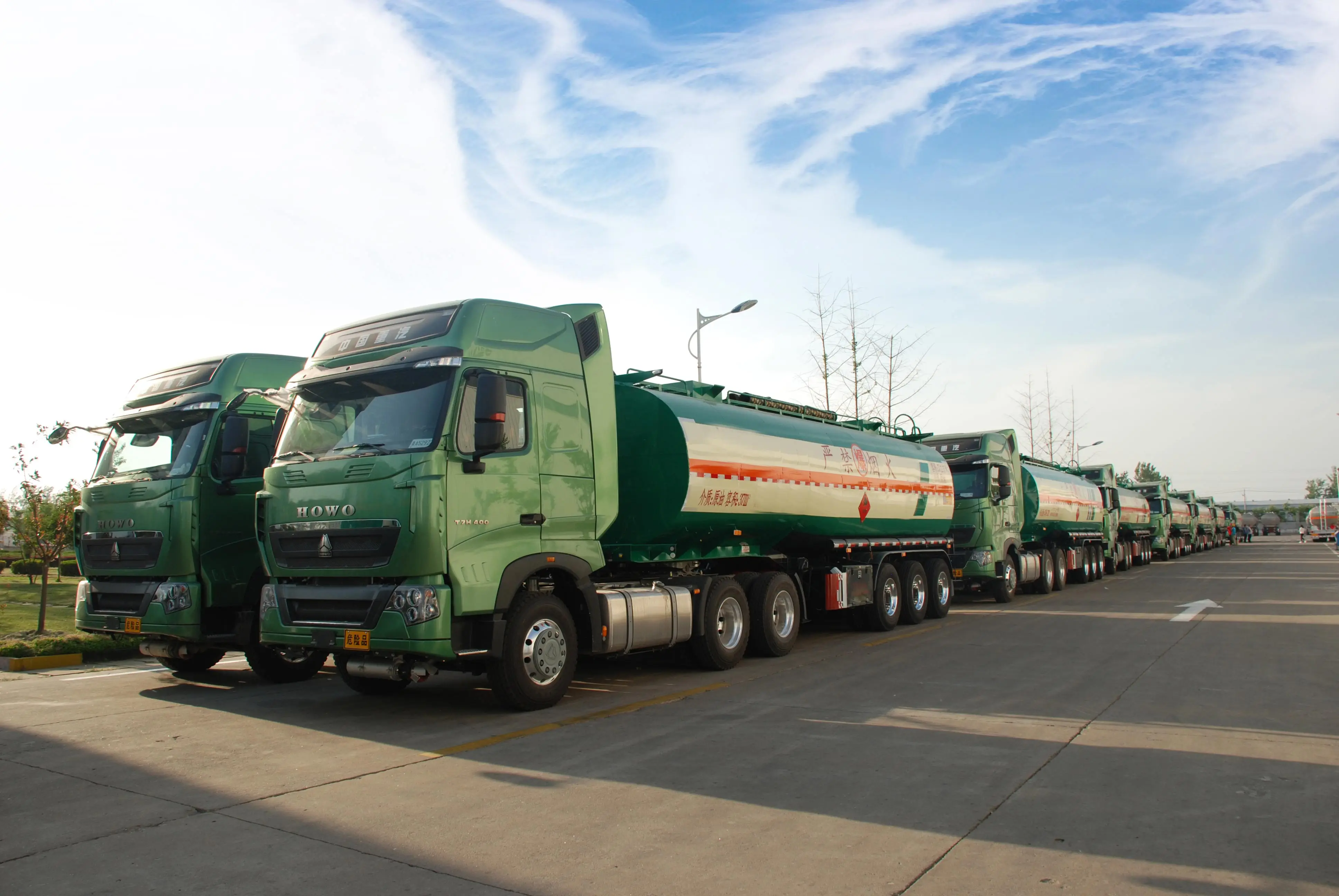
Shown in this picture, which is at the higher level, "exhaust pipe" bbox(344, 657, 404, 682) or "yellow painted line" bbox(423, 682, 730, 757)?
"exhaust pipe" bbox(344, 657, 404, 682)

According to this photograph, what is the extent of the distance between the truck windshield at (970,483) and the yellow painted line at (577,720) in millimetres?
12160

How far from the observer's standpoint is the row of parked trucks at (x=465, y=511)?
786cm

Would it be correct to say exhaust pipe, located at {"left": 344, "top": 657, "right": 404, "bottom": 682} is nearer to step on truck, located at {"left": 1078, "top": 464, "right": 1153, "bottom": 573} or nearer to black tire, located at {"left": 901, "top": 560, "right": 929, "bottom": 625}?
black tire, located at {"left": 901, "top": 560, "right": 929, "bottom": 625}

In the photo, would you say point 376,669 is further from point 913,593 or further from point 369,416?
point 913,593

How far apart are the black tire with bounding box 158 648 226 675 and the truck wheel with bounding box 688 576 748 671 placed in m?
5.60

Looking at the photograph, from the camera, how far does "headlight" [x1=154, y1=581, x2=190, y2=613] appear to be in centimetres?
970

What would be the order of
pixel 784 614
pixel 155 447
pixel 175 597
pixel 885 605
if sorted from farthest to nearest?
pixel 885 605 → pixel 784 614 → pixel 155 447 → pixel 175 597

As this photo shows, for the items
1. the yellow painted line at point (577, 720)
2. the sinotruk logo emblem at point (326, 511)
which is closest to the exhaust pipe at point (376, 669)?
the yellow painted line at point (577, 720)

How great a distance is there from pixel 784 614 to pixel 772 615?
1.76 feet

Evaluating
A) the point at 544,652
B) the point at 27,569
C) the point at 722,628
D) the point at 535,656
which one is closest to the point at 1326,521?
the point at 722,628

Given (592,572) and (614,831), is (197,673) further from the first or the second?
(614,831)

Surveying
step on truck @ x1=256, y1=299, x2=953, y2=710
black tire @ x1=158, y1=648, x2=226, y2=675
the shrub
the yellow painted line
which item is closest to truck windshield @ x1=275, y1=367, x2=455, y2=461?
step on truck @ x1=256, y1=299, x2=953, y2=710

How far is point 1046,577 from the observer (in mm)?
24125

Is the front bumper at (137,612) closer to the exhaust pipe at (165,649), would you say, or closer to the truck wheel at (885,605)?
the exhaust pipe at (165,649)
